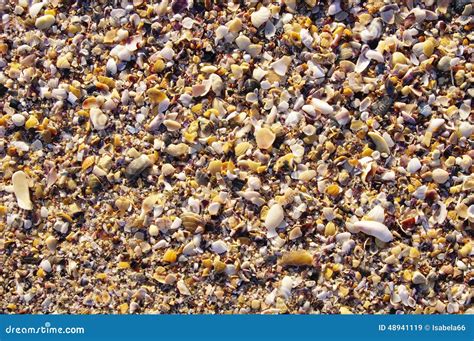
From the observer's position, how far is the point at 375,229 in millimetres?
1644

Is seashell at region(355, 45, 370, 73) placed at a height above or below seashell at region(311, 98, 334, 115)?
above

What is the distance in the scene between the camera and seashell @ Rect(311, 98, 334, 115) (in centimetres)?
170

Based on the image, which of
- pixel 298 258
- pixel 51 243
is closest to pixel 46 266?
pixel 51 243

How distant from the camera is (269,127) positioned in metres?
1.71

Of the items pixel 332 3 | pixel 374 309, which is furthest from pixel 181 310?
pixel 332 3

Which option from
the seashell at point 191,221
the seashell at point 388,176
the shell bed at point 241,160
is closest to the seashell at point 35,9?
the shell bed at point 241,160

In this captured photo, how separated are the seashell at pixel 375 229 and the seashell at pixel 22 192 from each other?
35.5 inches

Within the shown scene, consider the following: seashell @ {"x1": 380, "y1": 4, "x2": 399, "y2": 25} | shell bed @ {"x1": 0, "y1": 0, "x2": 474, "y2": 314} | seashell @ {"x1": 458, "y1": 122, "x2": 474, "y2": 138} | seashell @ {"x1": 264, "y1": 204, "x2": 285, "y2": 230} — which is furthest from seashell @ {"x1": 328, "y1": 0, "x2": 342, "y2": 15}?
seashell @ {"x1": 264, "y1": 204, "x2": 285, "y2": 230}

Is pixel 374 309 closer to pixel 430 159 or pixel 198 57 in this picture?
pixel 430 159

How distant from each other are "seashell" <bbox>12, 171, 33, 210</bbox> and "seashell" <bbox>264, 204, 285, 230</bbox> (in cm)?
66

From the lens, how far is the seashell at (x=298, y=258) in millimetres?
1658

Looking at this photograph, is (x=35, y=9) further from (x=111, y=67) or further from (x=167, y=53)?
(x=167, y=53)

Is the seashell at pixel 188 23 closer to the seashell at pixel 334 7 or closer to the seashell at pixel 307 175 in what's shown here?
the seashell at pixel 334 7

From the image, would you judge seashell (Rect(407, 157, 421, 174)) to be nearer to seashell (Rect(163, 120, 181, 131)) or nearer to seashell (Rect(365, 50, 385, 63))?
seashell (Rect(365, 50, 385, 63))
